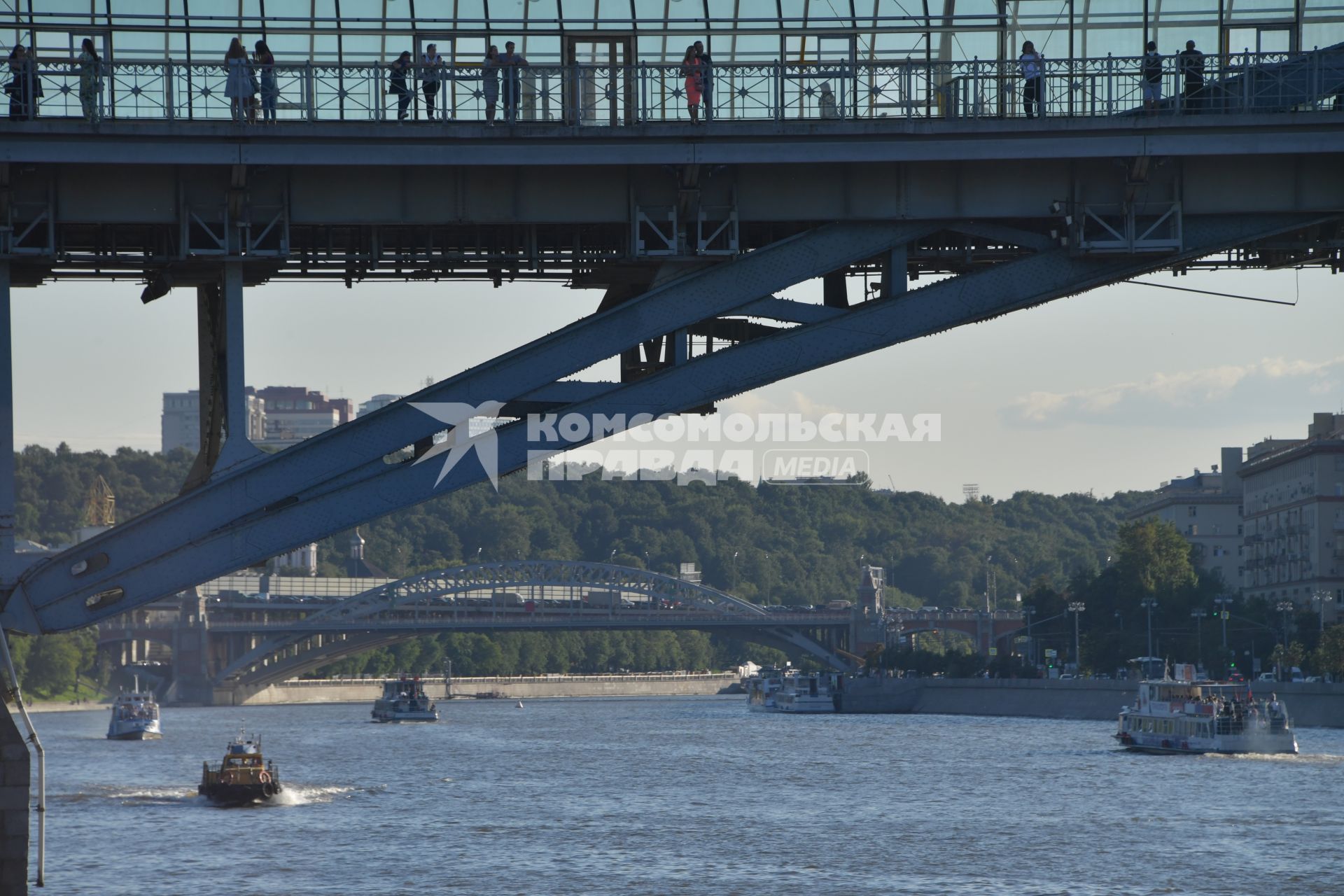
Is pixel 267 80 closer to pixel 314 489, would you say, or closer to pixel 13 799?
pixel 314 489

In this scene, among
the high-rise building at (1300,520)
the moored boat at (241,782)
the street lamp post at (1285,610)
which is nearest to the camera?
the moored boat at (241,782)

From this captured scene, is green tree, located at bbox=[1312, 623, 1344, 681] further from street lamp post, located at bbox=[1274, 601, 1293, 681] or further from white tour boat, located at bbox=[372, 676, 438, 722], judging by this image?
white tour boat, located at bbox=[372, 676, 438, 722]

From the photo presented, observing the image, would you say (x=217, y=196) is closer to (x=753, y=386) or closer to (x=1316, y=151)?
(x=753, y=386)

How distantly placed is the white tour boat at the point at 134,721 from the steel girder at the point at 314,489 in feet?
384

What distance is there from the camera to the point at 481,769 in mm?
95062

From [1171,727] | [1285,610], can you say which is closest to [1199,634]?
[1285,610]

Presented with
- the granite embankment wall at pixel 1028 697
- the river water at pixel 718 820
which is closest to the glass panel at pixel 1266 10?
the river water at pixel 718 820

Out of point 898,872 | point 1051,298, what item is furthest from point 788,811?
point 1051,298

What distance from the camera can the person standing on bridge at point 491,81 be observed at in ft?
61.6

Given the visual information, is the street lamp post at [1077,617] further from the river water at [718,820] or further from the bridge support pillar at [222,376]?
the bridge support pillar at [222,376]

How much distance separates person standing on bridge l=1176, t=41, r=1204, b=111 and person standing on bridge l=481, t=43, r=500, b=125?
6614mm

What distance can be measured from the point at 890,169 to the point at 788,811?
51.1m

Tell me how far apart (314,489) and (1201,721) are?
A: 85.6 meters

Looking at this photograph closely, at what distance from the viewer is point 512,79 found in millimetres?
18938
